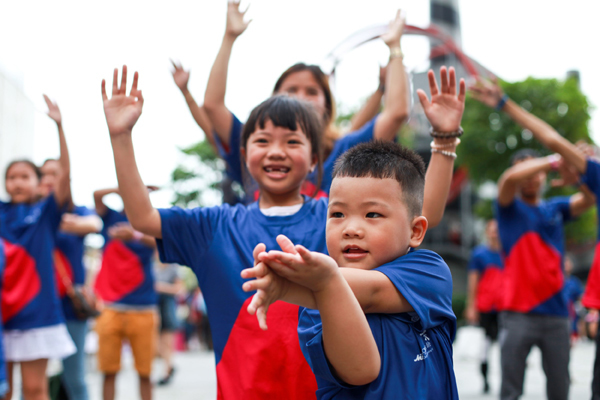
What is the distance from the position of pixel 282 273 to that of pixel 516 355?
360 centimetres

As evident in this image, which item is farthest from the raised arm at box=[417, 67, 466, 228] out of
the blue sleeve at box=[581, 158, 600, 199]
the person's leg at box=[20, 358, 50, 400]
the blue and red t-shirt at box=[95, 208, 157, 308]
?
the blue and red t-shirt at box=[95, 208, 157, 308]

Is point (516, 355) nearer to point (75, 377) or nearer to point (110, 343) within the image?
point (75, 377)

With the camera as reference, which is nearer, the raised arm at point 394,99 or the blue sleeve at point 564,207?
the raised arm at point 394,99

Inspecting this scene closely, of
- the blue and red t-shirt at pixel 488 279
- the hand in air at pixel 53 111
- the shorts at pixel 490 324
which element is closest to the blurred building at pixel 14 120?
the blue and red t-shirt at pixel 488 279

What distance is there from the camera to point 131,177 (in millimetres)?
1989

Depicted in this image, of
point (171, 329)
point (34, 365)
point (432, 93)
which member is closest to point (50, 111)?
point (34, 365)

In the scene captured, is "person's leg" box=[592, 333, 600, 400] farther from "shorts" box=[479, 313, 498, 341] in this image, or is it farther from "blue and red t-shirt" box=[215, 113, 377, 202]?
"shorts" box=[479, 313, 498, 341]

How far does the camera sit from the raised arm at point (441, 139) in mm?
Result: 2139

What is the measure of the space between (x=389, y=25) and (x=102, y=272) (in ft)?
14.3

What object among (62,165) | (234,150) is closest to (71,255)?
(62,165)

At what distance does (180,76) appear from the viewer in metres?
3.29

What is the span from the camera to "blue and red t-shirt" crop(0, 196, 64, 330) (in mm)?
3984

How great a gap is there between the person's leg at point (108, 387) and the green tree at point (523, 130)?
938 inches

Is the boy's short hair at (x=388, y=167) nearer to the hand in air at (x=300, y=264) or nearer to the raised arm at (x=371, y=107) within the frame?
the hand in air at (x=300, y=264)
